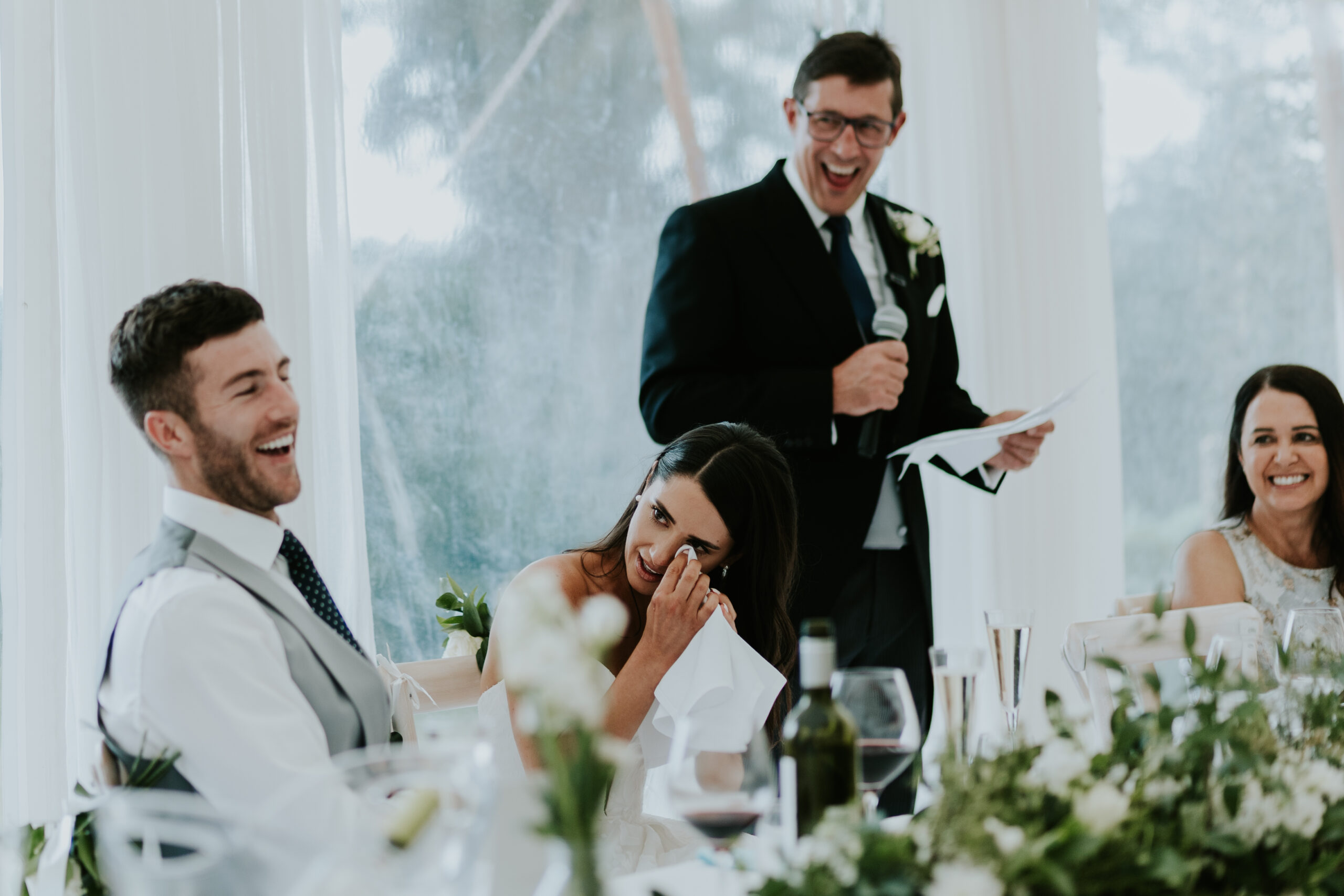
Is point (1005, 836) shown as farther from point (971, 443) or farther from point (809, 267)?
point (809, 267)

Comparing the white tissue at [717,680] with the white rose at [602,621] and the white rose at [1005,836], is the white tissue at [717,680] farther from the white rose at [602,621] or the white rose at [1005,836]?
the white rose at [602,621]

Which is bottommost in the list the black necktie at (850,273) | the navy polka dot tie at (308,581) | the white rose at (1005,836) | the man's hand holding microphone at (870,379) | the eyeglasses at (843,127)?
the white rose at (1005,836)

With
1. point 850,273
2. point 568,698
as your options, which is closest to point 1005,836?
point 568,698

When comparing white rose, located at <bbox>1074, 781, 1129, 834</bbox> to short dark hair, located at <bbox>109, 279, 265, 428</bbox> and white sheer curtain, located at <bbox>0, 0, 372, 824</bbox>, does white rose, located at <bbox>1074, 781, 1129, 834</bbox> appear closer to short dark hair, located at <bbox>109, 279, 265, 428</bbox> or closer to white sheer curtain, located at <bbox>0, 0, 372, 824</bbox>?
short dark hair, located at <bbox>109, 279, 265, 428</bbox>

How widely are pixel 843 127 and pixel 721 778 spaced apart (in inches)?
76.1

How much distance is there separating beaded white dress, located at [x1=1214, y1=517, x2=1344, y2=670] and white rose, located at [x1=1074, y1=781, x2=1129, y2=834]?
1.85 meters

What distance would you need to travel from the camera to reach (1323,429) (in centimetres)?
264

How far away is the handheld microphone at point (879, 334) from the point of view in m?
2.56

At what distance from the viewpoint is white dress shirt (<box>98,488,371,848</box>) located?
122 centimetres

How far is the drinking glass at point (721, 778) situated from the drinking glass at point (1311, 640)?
730mm

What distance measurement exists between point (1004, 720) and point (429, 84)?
241 cm

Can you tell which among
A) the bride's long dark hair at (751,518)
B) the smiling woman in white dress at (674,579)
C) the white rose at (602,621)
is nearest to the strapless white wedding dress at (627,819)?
the smiling woman in white dress at (674,579)

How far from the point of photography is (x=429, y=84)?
3.19m

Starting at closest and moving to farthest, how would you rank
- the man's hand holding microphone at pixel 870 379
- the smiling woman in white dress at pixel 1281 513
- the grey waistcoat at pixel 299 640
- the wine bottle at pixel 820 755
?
the wine bottle at pixel 820 755 < the grey waistcoat at pixel 299 640 < the man's hand holding microphone at pixel 870 379 < the smiling woman in white dress at pixel 1281 513
